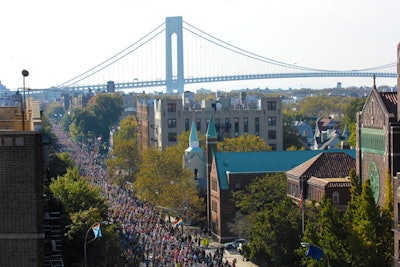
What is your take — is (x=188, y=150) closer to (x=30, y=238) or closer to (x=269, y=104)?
(x=269, y=104)

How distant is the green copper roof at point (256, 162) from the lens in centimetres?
9250

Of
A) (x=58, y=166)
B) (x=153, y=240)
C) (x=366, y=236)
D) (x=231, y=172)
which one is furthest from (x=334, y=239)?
(x=58, y=166)

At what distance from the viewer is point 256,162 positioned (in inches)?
3661

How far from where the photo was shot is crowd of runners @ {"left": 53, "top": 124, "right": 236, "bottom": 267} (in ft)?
246

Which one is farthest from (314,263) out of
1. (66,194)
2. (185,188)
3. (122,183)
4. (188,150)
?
(122,183)

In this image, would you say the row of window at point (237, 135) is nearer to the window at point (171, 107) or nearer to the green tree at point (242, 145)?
the window at point (171, 107)

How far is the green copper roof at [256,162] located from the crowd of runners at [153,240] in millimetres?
6491

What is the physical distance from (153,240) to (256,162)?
14057 mm

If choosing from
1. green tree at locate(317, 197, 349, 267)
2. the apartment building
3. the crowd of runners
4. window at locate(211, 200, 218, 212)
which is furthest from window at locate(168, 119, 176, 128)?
Answer: green tree at locate(317, 197, 349, 267)

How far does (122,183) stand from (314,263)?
76.8m

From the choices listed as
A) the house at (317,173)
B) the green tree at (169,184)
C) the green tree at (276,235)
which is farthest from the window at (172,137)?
the green tree at (276,235)

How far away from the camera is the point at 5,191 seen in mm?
25828

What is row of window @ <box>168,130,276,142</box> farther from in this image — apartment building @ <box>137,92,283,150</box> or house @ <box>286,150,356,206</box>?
house @ <box>286,150,356,206</box>

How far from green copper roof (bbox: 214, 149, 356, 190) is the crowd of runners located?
6.49 meters
